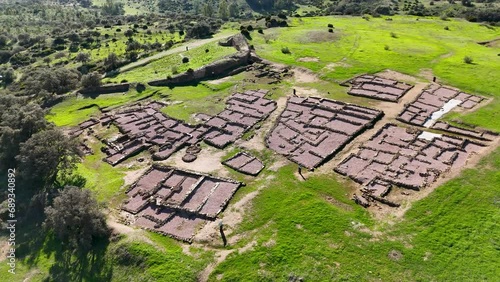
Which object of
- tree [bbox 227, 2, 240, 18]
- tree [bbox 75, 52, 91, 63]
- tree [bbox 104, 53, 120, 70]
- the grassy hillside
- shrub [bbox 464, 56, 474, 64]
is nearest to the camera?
the grassy hillside

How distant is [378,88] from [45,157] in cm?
5370

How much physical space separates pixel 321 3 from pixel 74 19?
12612 cm

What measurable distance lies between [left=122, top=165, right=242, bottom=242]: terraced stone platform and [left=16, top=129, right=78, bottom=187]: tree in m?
10.8

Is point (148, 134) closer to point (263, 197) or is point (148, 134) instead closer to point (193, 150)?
point (193, 150)

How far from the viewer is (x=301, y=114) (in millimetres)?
59031

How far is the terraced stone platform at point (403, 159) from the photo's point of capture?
42.8 metres

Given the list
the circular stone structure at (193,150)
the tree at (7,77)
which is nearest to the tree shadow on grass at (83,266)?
the circular stone structure at (193,150)

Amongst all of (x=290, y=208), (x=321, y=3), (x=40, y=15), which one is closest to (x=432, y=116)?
(x=290, y=208)

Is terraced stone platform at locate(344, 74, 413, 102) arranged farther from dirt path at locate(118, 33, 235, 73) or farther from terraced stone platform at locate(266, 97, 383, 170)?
dirt path at locate(118, 33, 235, 73)

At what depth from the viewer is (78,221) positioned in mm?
38781

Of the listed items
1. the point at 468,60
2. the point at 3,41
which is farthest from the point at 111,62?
the point at 468,60

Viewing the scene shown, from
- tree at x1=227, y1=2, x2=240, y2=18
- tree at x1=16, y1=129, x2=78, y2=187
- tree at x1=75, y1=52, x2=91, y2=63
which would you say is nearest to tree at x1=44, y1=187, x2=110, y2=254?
tree at x1=16, y1=129, x2=78, y2=187

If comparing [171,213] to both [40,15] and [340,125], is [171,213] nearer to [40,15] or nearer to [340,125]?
[340,125]

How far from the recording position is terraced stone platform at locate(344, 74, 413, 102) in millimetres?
62875
